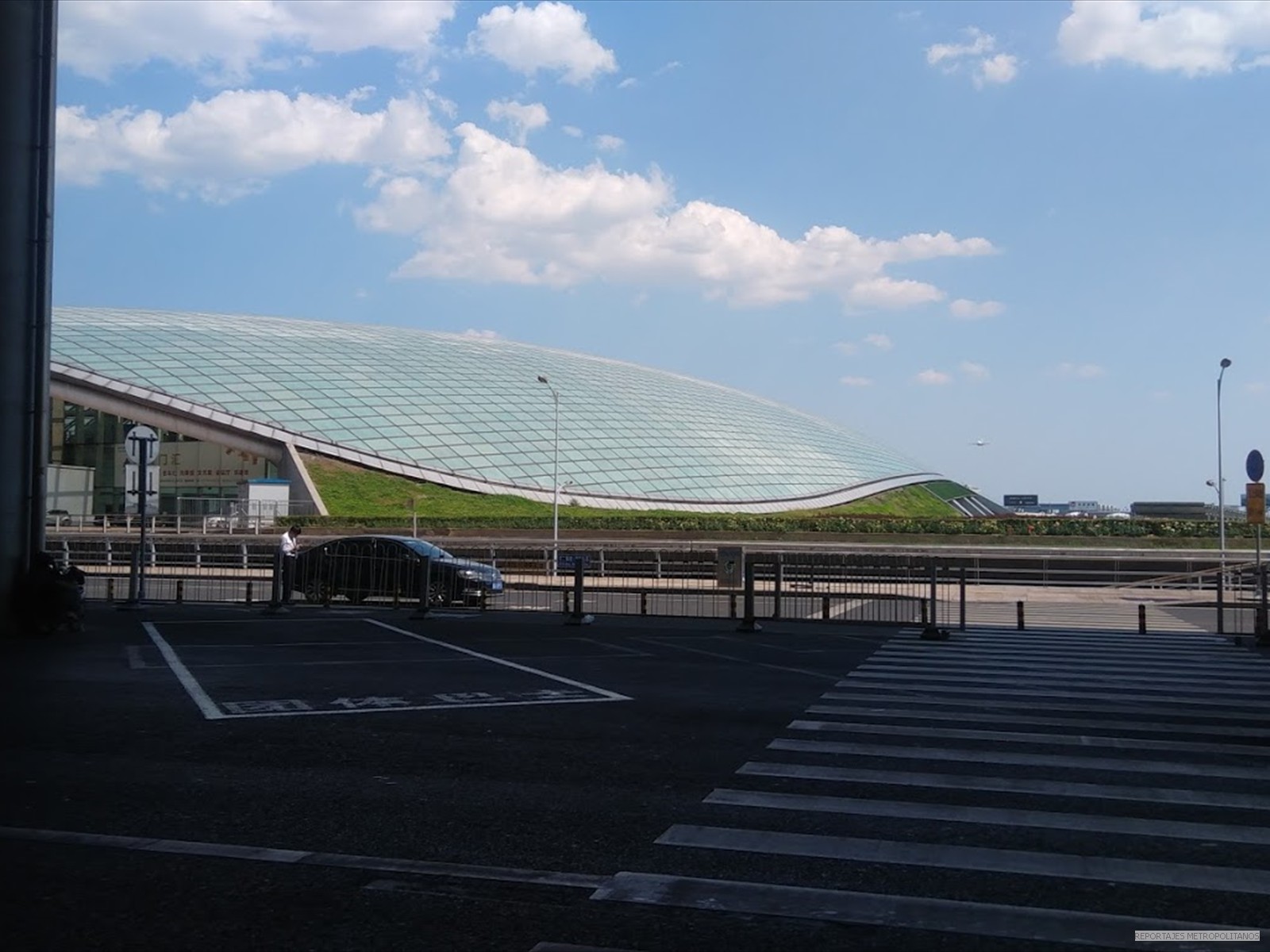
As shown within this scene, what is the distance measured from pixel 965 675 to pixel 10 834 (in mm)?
10178

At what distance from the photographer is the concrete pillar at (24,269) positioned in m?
16.4

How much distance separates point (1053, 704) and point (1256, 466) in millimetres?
10168

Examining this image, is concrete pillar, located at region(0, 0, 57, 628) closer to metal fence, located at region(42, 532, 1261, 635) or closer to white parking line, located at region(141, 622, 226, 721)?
white parking line, located at region(141, 622, 226, 721)

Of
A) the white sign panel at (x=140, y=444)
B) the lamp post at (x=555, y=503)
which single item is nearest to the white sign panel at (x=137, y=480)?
the white sign panel at (x=140, y=444)

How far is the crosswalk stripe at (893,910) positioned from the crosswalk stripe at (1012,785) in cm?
246

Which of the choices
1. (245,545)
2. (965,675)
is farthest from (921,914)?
(245,545)

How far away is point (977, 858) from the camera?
19.4 feet

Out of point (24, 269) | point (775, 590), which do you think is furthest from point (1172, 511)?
point (24, 269)

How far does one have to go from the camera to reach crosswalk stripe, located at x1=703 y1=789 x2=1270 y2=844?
6.47 metres

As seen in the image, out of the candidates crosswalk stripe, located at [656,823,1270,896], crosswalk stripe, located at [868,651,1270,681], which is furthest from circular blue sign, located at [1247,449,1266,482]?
crosswalk stripe, located at [656,823,1270,896]

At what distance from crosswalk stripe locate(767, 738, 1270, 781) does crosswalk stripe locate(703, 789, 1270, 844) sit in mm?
1472

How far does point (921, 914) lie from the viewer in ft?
16.6

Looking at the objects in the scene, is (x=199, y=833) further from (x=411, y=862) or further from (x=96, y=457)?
(x=96, y=457)

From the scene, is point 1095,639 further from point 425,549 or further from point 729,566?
point 425,549
